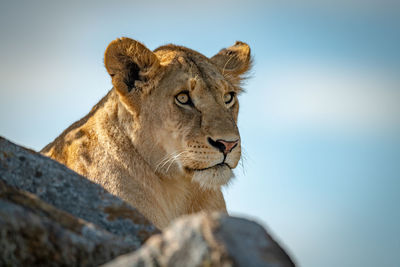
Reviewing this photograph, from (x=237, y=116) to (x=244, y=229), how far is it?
16.4 ft

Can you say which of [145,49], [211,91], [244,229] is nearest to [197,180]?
[211,91]

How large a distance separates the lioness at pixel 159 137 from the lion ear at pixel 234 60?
750 mm

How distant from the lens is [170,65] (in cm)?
711

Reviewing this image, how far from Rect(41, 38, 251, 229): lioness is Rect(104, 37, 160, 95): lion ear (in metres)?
0.01

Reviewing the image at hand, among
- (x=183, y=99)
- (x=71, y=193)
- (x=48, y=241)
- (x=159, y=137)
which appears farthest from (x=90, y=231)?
(x=183, y=99)

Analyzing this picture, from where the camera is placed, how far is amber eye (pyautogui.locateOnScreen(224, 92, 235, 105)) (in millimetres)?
7227

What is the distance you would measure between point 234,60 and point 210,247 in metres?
6.12

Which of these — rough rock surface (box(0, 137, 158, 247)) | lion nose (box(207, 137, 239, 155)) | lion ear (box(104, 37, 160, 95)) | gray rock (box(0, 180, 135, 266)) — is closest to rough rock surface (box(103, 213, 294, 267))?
gray rock (box(0, 180, 135, 266))

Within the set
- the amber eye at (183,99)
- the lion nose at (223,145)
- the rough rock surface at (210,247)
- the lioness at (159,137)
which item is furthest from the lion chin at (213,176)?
the rough rock surface at (210,247)

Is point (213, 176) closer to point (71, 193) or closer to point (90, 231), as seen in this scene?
point (71, 193)

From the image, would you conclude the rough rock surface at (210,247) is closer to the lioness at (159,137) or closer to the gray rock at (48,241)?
the gray rock at (48,241)

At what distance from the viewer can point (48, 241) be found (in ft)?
9.15

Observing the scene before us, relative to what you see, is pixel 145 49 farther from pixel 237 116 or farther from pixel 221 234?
pixel 221 234

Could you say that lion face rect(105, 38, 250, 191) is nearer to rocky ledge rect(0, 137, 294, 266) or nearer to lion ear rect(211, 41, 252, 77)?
lion ear rect(211, 41, 252, 77)
